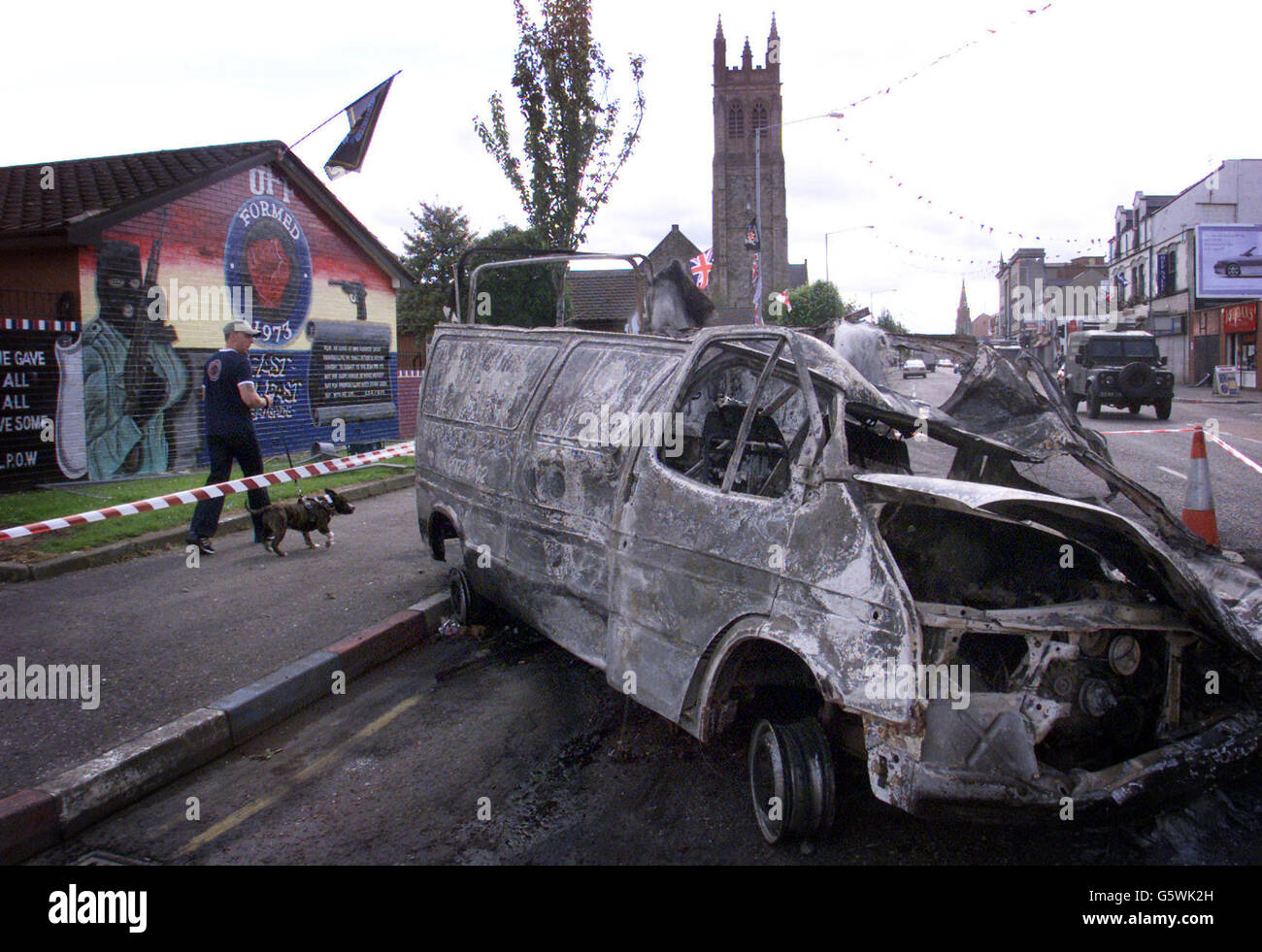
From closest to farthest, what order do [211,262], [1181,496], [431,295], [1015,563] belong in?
[1015,563] < [1181,496] < [211,262] < [431,295]

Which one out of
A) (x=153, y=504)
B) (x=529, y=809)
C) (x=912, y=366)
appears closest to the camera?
(x=529, y=809)

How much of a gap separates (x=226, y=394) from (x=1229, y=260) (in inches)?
1941

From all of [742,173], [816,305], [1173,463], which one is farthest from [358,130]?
[742,173]

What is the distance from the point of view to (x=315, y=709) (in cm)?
476

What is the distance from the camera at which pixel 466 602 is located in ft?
18.6

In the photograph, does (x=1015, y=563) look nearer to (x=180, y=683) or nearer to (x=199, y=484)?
(x=180, y=683)

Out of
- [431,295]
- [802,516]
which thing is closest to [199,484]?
[802,516]

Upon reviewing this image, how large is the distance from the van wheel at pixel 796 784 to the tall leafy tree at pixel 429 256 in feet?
110

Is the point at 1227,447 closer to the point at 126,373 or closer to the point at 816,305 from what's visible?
the point at 126,373

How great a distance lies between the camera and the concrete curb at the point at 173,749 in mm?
3371

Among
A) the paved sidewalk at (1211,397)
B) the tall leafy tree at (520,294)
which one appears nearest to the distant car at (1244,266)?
the paved sidewalk at (1211,397)

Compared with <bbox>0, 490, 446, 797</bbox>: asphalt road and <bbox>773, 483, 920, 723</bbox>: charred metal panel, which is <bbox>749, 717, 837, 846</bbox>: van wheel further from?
<bbox>0, 490, 446, 797</bbox>: asphalt road

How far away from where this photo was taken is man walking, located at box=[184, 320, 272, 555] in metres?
7.50
